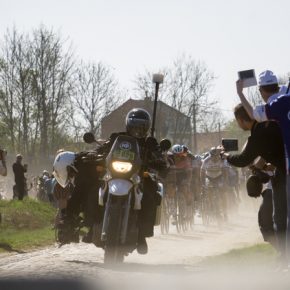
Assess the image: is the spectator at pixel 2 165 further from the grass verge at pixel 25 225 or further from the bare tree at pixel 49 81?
the bare tree at pixel 49 81

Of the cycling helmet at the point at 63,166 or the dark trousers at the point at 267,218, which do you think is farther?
the cycling helmet at the point at 63,166

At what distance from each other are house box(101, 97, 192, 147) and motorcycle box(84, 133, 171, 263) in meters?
44.8

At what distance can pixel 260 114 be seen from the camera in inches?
276

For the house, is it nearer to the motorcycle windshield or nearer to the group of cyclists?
the group of cyclists

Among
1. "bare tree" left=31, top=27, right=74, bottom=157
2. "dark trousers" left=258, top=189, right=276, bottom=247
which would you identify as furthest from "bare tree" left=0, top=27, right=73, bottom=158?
"dark trousers" left=258, top=189, right=276, bottom=247

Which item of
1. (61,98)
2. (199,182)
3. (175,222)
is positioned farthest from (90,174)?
(61,98)

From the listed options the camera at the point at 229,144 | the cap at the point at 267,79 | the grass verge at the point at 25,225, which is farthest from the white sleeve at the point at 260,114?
the grass verge at the point at 25,225

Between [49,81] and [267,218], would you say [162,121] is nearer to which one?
[49,81]

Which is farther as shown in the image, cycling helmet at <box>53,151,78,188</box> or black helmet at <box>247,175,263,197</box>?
cycling helmet at <box>53,151,78,188</box>

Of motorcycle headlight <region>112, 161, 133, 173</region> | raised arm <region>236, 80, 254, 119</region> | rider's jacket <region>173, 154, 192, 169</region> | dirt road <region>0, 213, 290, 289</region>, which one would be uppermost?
rider's jacket <region>173, 154, 192, 169</region>

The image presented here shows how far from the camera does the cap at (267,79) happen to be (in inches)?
302

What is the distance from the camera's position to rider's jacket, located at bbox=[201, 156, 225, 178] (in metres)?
18.9

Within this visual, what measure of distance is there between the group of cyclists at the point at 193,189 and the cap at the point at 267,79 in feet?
27.5

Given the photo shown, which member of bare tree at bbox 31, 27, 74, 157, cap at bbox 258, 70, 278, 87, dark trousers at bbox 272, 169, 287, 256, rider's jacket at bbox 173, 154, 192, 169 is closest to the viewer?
dark trousers at bbox 272, 169, 287, 256
